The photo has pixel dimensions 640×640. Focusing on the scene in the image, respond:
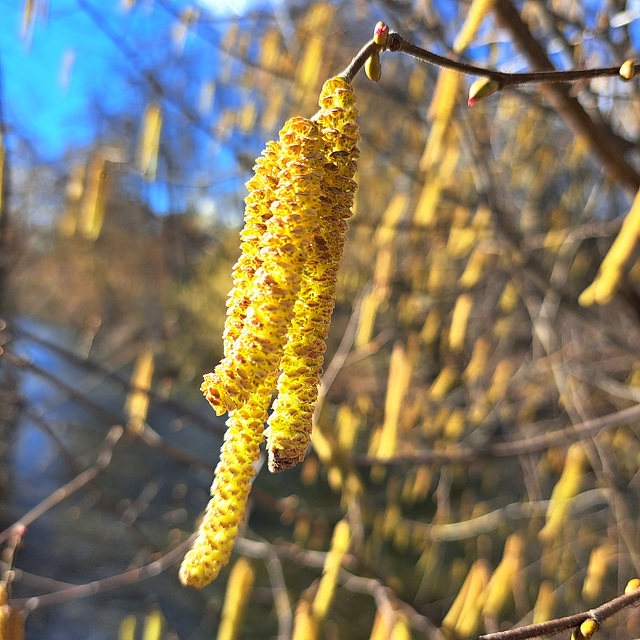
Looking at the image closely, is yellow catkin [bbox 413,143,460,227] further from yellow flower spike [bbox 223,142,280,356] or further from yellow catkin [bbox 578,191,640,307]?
yellow flower spike [bbox 223,142,280,356]

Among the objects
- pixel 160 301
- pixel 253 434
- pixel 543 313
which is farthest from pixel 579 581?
pixel 253 434

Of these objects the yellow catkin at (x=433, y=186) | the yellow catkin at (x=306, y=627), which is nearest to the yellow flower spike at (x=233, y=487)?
the yellow catkin at (x=306, y=627)

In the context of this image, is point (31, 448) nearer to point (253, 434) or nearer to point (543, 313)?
point (543, 313)

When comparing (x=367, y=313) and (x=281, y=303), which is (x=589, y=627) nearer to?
(x=281, y=303)

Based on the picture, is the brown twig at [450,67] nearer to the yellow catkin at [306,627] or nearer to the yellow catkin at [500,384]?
the yellow catkin at [306,627]

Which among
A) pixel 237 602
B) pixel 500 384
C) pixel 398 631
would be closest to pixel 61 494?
pixel 237 602
